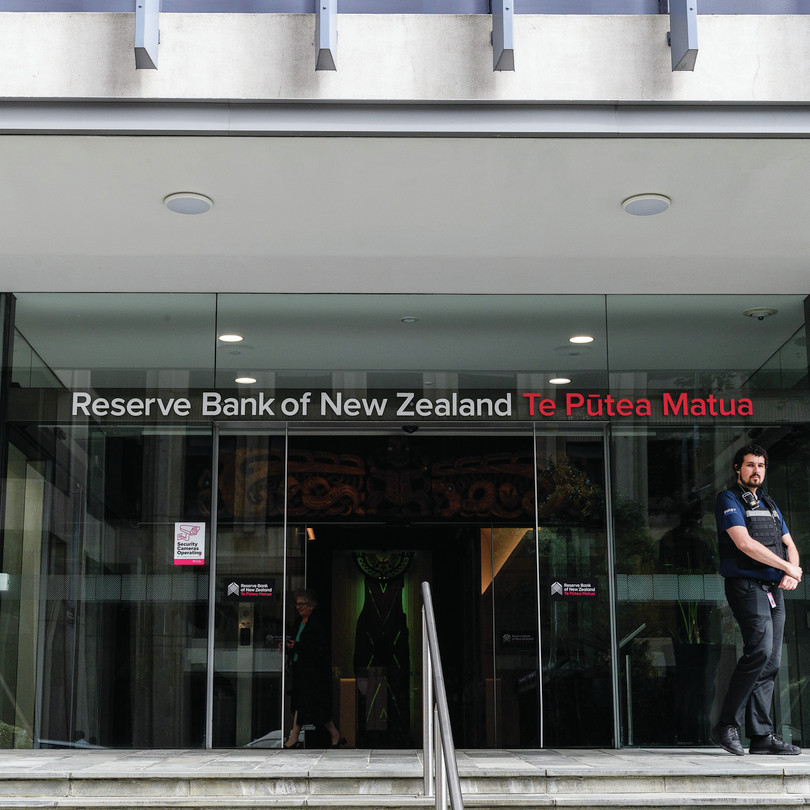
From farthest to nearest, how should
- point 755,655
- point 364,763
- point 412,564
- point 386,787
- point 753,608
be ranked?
point 412,564 < point 753,608 < point 755,655 < point 364,763 < point 386,787

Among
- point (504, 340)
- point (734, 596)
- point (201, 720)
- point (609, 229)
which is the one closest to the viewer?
point (734, 596)

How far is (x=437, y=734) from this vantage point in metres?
4.55

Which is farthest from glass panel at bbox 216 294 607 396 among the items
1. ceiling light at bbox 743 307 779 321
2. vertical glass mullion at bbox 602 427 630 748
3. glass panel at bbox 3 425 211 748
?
ceiling light at bbox 743 307 779 321

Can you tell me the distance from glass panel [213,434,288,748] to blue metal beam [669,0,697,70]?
422cm

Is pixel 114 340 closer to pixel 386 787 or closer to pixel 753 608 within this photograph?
pixel 386 787

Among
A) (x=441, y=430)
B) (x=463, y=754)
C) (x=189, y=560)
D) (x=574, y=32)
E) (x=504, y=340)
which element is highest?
(x=574, y=32)

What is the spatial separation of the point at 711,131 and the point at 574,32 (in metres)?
0.91

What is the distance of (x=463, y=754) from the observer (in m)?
7.06

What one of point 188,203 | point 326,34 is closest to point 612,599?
point 188,203

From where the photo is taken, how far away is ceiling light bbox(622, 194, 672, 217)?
6.63 metres

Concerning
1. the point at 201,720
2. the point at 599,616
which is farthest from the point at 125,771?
the point at 599,616

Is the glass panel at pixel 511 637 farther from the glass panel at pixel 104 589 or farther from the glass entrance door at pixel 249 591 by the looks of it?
the glass panel at pixel 104 589

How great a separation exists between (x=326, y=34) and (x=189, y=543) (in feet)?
13.4

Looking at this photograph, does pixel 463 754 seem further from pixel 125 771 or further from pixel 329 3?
pixel 329 3
